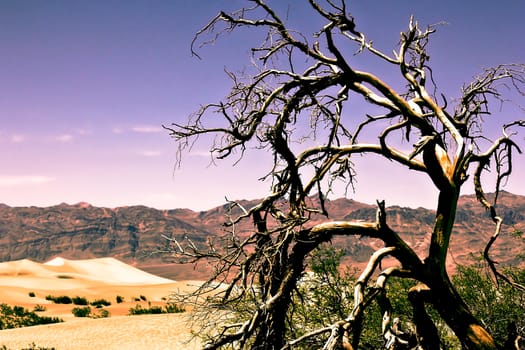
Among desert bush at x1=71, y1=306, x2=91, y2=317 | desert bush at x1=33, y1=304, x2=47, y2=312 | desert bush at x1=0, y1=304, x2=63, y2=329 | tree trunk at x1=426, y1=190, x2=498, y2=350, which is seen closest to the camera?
tree trunk at x1=426, y1=190, x2=498, y2=350

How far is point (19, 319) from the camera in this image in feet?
103

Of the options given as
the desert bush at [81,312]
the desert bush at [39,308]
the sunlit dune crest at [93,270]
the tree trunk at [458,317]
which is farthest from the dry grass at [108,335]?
the sunlit dune crest at [93,270]

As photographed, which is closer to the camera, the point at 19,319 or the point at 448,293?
the point at 448,293

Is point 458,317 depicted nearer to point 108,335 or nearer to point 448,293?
point 448,293

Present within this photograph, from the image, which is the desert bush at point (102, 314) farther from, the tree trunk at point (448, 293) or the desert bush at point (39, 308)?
the tree trunk at point (448, 293)

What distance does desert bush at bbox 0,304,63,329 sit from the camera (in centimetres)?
2961

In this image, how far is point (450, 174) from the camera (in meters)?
6.89

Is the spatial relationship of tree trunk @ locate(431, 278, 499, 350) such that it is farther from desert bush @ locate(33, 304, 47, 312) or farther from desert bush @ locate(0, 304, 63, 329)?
desert bush @ locate(33, 304, 47, 312)

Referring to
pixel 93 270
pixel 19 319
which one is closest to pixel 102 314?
pixel 19 319

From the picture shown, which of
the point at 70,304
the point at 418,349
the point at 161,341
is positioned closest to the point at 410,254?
the point at 418,349

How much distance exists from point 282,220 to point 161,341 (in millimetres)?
18807

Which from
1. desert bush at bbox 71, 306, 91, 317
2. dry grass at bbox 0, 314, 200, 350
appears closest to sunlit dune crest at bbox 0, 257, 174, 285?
desert bush at bbox 71, 306, 91, 317

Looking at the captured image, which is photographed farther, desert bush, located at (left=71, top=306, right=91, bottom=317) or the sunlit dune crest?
the sunlit dune crest

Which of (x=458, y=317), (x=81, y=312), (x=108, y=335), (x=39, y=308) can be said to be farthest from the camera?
(x=39, y=308)
